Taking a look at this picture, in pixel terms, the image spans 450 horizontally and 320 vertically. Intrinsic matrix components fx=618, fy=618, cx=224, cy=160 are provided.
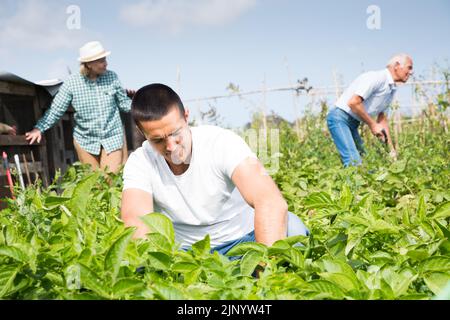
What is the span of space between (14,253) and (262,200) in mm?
661

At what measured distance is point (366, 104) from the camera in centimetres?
405

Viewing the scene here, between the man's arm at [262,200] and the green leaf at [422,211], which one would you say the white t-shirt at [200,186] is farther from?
the green leaf at [422,211]

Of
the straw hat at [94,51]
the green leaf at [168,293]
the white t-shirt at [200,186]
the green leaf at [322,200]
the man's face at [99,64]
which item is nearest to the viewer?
the green leaf at [168,293]

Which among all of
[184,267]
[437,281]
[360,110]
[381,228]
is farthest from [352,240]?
[360,110]

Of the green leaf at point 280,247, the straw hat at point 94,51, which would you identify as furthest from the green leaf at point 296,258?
the straw hat at point 94,51

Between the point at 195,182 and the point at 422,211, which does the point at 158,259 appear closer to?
the point at 422,211

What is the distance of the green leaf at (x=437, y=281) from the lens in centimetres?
88

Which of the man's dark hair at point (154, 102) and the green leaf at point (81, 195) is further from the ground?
the man's dark hair at point (154, 102)

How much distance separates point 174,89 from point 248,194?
31 cm

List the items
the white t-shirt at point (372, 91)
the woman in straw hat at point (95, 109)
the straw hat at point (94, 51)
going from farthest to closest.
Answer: the white t-shirt at point (372, 91) < the woman in straw hat at point (95, 109) < the straw hat at point (94, 51)

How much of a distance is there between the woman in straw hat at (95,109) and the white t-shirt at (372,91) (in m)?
1.55
